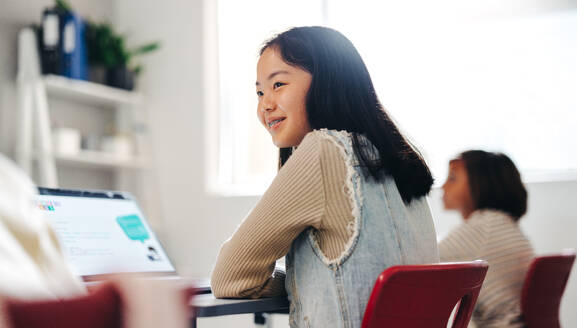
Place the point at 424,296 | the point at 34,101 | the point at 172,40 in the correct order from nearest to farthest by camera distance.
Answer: the point at 424,296 < the point at 34,101 < the point at 172,40

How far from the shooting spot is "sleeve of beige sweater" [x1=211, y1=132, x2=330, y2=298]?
1018 mm

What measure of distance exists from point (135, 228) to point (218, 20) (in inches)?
93.0

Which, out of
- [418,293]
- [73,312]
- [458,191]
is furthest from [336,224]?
[458,191]

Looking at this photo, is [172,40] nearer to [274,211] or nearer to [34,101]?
[34,101]

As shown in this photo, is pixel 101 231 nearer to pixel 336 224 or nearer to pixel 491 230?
pixel 336 224

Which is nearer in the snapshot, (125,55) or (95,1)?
(125,55)

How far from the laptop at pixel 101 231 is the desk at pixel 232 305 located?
216 millimetres

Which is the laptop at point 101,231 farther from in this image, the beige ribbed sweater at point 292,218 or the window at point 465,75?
the window at point 465,75

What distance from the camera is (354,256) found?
3.30 feet

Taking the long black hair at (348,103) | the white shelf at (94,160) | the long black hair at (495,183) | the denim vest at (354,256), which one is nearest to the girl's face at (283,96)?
the long black hair at (348,103)

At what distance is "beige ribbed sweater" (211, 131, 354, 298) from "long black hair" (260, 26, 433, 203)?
0.31 ft

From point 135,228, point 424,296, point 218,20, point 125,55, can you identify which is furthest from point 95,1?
point 424,296

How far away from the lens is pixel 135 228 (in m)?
1.50

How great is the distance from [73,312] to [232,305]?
570 mm
